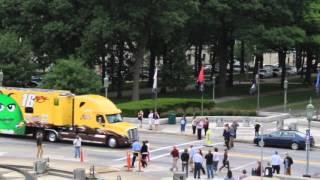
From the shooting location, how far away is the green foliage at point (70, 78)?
58.3m

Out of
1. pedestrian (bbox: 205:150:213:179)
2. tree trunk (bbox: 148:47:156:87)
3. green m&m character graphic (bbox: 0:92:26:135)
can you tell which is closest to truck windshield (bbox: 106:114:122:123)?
green m&m character graphic (bbox: 0:92:26:135)

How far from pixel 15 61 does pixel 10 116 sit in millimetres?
24037

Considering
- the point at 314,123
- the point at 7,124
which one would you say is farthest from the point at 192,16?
the point at 7,124

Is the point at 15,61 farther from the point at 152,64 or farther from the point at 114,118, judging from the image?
the point at 114,118

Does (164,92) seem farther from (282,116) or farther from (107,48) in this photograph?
(282,116)

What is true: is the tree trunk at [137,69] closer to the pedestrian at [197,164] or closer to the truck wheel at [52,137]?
the truck wheel at [52,137]

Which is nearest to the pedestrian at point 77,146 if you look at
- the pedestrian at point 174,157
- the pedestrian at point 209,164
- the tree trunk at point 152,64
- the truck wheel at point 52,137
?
the truck wheel at point 52,137

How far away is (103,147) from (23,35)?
3207 centimetres

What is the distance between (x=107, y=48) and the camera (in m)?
70.2

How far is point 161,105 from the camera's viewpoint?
58594 millimetres

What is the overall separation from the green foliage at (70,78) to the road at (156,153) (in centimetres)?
1352

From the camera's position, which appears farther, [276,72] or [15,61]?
[276,72]

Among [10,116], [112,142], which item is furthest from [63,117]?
[10,116]

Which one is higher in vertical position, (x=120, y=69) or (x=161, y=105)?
(x=120, y=69)
